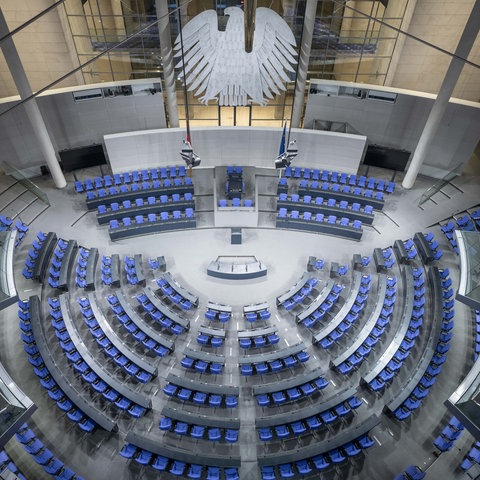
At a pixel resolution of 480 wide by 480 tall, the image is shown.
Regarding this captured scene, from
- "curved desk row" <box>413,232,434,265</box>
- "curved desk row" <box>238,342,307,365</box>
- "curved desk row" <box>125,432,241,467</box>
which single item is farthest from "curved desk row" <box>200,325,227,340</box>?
"curved desk row" <box>413,232,434,265</box>

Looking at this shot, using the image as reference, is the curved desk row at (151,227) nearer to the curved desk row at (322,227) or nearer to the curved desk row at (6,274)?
the curved desk row at (322,227)

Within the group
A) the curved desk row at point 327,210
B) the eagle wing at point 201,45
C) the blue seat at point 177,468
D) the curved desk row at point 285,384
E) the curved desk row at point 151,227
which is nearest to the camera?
the blue seat at point 177,468

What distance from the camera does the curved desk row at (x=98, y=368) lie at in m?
11.4

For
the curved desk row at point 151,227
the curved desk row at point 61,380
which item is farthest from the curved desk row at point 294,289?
the curved desk row at point 61,380

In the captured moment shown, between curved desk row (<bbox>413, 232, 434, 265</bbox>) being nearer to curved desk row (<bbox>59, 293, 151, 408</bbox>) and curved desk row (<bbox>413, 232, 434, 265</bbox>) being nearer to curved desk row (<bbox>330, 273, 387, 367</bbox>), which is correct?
curved desk row (<bbox>330, 273, 387, 367</bbox>)

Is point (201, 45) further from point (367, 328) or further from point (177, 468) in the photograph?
point (177, 468)

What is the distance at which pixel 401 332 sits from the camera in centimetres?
1293

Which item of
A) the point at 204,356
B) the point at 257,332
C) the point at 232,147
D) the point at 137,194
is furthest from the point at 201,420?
the point at 232,147

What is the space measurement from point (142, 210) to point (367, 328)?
10.6 meters

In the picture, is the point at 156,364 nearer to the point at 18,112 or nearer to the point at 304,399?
the point at 304,399

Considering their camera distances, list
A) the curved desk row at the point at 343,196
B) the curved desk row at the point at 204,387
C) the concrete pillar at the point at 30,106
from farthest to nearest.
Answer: the curved desk row at the point at 343,196
the concrete pillar at the point at 30,106
the curved desk row at the point at 204,387

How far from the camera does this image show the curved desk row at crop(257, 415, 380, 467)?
1036 centimetres

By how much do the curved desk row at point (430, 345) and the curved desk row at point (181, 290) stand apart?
7.14 m

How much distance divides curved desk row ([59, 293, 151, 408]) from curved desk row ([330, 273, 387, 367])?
6062 mm
